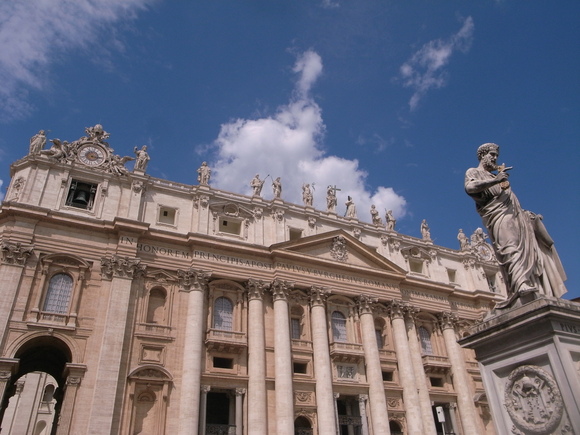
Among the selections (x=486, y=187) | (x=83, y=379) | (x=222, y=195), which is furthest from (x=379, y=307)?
(x=486, y=187)

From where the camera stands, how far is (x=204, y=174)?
33.7m

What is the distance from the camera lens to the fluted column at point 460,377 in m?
33.5

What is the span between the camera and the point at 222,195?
1314 inches

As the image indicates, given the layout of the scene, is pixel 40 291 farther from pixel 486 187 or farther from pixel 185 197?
pixel 486 187

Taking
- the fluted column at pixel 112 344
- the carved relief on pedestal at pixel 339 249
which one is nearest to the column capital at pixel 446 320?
the carved relief on pedestal at pixel 339 249

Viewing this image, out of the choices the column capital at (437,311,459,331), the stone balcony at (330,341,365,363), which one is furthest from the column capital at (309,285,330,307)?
the column capital at (437,311,459,331)

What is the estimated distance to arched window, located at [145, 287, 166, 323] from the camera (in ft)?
91.0

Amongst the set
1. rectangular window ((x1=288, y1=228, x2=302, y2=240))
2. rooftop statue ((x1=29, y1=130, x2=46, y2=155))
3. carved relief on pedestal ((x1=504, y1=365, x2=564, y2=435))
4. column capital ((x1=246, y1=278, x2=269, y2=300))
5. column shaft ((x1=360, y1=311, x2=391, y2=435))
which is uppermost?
rooftop statue ((x1=29, y1=130, x2=46, y2=155))

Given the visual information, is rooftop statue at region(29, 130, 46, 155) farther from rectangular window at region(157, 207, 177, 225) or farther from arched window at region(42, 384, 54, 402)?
arched window at region(42, 384, 54, 402)

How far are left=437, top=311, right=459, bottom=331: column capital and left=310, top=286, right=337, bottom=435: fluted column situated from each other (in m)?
11.0

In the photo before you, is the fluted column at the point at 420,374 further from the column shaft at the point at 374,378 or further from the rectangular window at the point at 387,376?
the column shaft at the point at 374,378

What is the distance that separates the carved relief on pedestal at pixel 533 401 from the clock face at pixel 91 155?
28.8 meters

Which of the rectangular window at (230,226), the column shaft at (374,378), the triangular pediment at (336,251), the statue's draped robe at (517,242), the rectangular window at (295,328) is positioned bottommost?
the statue's draped robe at (517,242)

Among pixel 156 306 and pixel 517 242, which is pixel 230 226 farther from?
pixel 517 242
